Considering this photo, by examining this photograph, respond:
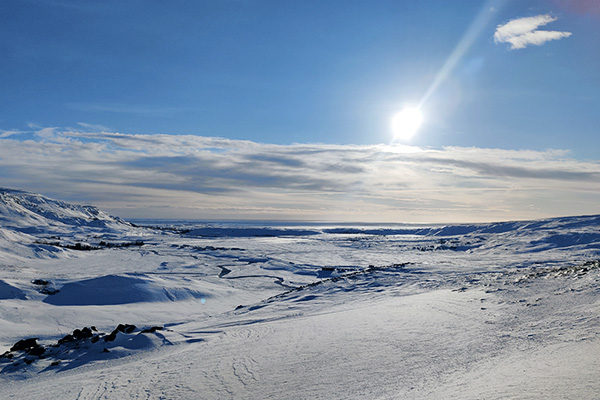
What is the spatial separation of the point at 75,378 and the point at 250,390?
3470mm

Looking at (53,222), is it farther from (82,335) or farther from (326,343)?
(326,343)

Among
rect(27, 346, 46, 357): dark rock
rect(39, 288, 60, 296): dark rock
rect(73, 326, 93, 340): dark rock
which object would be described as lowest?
rect(39, 288, 60, 296): dark rock

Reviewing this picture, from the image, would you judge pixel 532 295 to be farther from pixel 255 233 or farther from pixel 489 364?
pixel 255 233

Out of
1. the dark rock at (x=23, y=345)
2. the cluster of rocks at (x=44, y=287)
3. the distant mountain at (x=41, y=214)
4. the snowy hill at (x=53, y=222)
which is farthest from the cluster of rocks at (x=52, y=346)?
the distant mountain at (x=41, y=214)

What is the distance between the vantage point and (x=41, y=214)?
86062 mm

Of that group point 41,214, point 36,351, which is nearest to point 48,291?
point 36,351

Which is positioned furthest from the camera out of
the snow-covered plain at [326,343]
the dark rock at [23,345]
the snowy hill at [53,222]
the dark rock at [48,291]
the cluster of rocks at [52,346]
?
the snowy hill at [53,222]

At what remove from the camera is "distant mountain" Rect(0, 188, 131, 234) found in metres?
70.8

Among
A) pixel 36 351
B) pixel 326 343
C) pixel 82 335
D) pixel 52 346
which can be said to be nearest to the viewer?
pixel 326 343

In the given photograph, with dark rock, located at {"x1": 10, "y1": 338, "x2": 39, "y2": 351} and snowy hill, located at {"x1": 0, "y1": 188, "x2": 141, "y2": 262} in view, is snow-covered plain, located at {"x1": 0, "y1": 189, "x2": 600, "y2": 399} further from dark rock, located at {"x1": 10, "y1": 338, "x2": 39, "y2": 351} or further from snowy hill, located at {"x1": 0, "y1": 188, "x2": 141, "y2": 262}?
snowy hill, located at {"x1": 0, "y1": 188, "x2": 141, "y2": 262}

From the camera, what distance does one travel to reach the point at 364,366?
5.20 m

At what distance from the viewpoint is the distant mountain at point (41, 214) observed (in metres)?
70.8

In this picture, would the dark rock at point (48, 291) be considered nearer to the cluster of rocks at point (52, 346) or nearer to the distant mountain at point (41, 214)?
the cluster of rocks at point (52, 346)

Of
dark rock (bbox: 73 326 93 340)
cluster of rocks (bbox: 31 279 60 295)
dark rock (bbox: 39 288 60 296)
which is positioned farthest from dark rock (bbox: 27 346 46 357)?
cluster of rocks (bbox: 31 279 60 295)
